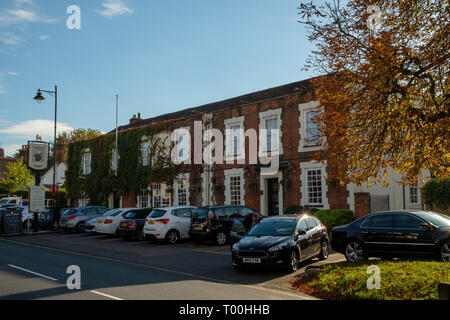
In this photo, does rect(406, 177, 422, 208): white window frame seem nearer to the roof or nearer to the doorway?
the doorway

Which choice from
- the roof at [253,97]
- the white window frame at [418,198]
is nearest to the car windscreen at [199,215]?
the roof at [253,97]

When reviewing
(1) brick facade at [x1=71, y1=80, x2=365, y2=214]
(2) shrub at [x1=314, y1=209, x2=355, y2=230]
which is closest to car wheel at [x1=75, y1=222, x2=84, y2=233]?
(1) brick facade at [x1=71, y1=80, x2=365, y2=214]

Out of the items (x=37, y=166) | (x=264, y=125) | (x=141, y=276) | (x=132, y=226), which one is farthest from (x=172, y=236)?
(x=37, y=166)

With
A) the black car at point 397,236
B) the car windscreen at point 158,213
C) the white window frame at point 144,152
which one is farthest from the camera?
the white window frame at point 144,152

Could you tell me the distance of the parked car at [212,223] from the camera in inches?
682

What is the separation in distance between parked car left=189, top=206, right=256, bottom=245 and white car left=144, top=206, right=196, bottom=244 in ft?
4.01

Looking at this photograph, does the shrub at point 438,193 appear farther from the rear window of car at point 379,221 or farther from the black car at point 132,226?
the black car at point 132,226

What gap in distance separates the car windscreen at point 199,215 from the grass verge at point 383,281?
24.7 feet

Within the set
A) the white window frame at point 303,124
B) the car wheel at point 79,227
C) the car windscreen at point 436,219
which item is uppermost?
the white window frame at point 303,124

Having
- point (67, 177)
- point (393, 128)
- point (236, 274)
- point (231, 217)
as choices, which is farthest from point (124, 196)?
point (393, 128)

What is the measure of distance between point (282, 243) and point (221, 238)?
6.81 metres
